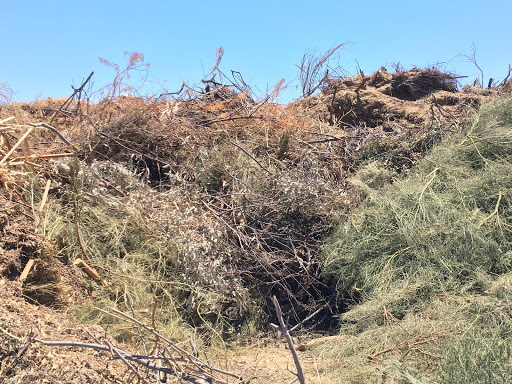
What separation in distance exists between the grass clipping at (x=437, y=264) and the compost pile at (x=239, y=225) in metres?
0.02

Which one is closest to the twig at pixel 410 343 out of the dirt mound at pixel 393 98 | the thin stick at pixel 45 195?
the thin stick at pixel 45 195

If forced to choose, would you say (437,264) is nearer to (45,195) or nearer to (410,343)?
(410,343)

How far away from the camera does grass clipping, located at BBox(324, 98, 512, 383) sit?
10.2 feet

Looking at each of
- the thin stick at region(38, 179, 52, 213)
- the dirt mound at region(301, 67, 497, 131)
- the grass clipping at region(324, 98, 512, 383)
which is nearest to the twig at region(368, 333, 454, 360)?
the grass clipping at region(324, 98, 512, 383)

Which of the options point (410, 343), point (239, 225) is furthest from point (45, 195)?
point (410, 343)

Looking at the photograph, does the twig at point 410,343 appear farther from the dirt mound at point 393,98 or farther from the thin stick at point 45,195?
the dirt mound at point 393,98

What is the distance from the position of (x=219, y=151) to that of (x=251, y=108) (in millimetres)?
1336

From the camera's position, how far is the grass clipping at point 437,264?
3109 mm

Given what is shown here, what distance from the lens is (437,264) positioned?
4.01 m

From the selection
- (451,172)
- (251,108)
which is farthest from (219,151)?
(451,172)

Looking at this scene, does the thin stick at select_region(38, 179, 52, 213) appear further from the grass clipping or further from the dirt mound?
the dirt mound

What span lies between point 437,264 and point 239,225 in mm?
1954

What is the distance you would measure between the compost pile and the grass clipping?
0.02 meters

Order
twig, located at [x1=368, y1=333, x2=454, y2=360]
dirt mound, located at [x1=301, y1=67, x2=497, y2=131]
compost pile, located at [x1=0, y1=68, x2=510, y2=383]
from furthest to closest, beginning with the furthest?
dirt mound, located at [x1=301, y1=67, x2=497, y2=131] < compost pile, located at [x1=0, y1=68, x2=510, y2=383] < twig, located at [x1=368, y1=333, x2=454, y2=360]
